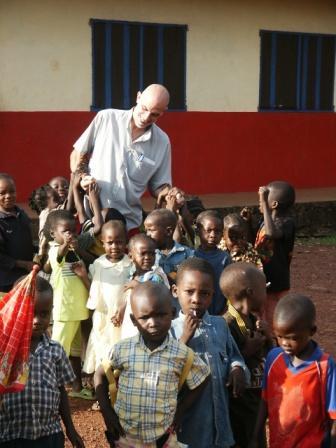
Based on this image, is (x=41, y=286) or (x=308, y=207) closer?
(x=41, y=286)

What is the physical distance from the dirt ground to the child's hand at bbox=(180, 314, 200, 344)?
1.38 m

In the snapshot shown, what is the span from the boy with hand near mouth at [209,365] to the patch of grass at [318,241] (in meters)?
7.83

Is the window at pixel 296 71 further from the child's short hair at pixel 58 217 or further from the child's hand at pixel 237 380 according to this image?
the child's hand at pixel 237 380

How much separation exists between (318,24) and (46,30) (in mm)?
4396

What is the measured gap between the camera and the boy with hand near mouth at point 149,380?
134 inches

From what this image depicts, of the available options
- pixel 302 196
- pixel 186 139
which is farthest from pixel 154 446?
pixel 302 196

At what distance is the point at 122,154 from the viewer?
5418 millimetres

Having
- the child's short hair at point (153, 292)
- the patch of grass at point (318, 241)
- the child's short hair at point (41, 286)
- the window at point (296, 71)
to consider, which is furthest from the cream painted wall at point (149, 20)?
the child's short hair at point (153, 292)

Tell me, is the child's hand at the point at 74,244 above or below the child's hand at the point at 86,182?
below

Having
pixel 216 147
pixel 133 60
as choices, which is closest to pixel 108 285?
pixel 133 60

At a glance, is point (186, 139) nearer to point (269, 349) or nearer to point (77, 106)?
point (77, 106)

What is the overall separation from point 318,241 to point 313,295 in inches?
126

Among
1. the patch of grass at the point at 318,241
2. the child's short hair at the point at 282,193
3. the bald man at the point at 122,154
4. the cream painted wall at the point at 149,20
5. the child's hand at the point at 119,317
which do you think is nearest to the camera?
the child's hand at the point at 119,317

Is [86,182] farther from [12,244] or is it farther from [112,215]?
→ [12,244]
